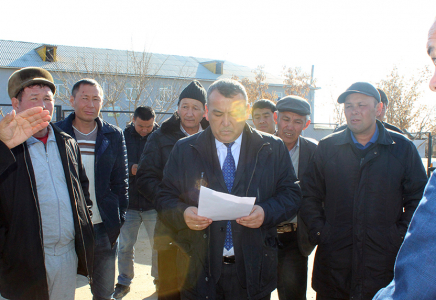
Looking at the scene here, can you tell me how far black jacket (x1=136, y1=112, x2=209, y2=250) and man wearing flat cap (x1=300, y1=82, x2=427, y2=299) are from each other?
1383 mm

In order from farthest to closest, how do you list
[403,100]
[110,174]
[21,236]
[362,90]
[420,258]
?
[403,100], [110,174], [362,90], [21,236], [420,258]

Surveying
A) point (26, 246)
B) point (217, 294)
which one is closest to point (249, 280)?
point (217, 294)

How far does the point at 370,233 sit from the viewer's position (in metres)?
2.72

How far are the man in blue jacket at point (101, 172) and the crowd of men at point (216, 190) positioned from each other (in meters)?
0.01

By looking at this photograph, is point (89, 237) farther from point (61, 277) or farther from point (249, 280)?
point (249, 280)

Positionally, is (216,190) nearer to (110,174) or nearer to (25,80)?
(110,174)

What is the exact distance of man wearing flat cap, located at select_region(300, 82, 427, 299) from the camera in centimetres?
271

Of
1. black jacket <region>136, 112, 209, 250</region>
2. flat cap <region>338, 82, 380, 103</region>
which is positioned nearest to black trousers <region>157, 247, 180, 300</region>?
black jacket <region>136, 112, 209, 250</region>

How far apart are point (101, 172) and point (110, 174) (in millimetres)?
128

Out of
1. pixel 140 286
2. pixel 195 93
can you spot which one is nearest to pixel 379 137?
pixel 195 93

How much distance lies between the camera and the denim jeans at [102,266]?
130 inches

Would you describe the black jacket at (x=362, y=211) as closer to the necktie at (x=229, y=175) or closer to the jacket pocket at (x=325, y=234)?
the jacket pocket at (x=325, y=234)

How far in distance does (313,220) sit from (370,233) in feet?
1.51

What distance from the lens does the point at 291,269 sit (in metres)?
3.45
